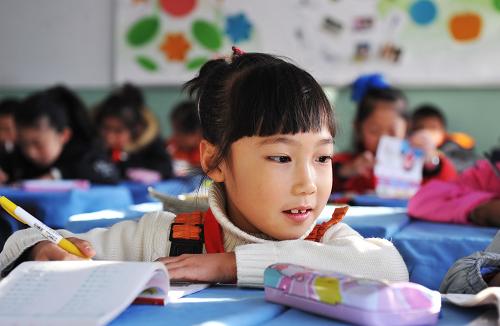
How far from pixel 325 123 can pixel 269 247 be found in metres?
0.21

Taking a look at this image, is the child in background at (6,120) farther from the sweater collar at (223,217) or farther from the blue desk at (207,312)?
the blue desk at (207,312)

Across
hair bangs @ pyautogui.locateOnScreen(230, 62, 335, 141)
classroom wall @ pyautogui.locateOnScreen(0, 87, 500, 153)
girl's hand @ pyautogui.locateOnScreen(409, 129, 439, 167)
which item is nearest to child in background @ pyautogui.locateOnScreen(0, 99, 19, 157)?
classroom wall @ pyautogui.locateOnScreen(0, 87, 500, 153)

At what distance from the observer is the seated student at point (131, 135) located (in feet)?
14.1

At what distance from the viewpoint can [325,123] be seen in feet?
3.62

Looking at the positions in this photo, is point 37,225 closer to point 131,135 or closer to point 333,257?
point 333,257

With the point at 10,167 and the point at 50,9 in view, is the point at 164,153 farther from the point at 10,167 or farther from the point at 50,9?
the point at 50,9

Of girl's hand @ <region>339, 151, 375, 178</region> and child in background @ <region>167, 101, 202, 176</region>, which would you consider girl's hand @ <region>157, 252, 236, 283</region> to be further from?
child in background @ <region>167, 101, 202, 176</region>

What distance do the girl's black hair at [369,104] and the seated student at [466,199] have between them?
135 cm

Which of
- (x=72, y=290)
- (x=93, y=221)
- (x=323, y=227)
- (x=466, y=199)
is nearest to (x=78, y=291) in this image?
(x=72, y=290)

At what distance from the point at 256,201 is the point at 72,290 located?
1.33ft

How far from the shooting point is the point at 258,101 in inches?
43.7

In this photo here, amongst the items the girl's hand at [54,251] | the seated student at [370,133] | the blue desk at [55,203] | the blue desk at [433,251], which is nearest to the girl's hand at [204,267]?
the girl's hand at [54,251]

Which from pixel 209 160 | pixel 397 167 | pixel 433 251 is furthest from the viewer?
pixel 397 167

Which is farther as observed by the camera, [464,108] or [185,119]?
[185,119]
